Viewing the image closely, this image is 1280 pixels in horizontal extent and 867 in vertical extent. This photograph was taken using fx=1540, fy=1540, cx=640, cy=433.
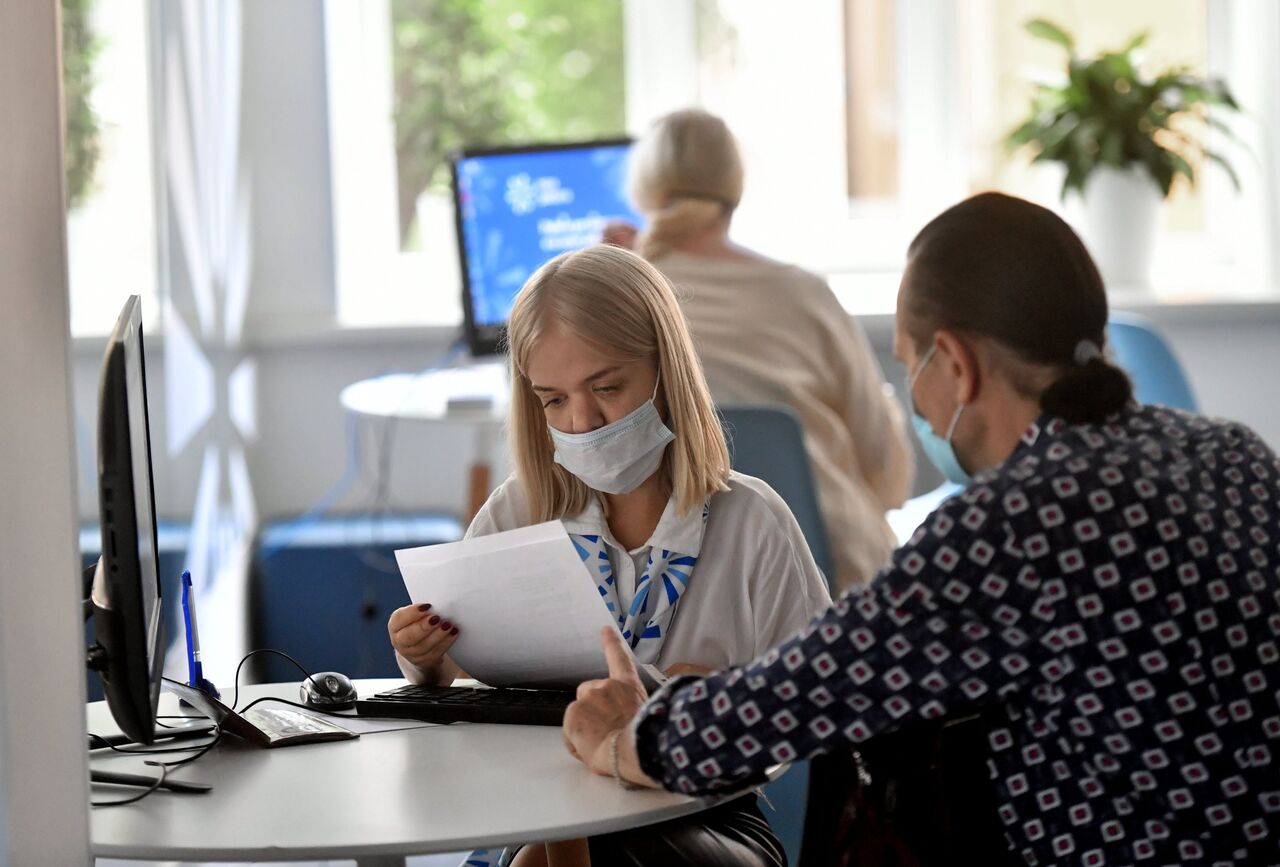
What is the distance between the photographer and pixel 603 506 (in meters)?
1.66

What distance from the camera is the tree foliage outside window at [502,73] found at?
415 centimetres

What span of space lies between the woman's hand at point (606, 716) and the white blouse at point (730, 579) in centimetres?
21

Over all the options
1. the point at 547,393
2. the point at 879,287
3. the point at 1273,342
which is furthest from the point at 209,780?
the point at 1273,342

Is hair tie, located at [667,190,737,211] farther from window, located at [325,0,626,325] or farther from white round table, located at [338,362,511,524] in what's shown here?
window, located at [325,0,626,325]

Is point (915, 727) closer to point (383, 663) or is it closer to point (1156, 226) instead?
point (383, 663)

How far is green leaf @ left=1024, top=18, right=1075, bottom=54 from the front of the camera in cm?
390

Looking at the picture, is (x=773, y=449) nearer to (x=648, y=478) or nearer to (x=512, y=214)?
(x=648, y=478)

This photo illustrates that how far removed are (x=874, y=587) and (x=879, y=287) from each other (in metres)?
3.07

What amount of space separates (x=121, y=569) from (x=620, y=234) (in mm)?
1995

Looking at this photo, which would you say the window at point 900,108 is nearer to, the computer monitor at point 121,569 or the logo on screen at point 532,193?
the logo on screen at point 532,193

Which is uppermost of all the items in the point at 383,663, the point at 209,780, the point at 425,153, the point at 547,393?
the point at 425,153

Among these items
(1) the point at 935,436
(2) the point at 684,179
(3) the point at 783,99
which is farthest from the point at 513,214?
(1) the point at 935,436

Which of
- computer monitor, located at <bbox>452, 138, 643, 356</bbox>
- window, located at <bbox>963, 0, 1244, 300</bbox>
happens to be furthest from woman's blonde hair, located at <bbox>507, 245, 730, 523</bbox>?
window, located at <bbox>963, 0, 1244, 300</bbox>

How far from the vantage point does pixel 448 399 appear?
2.98 m
